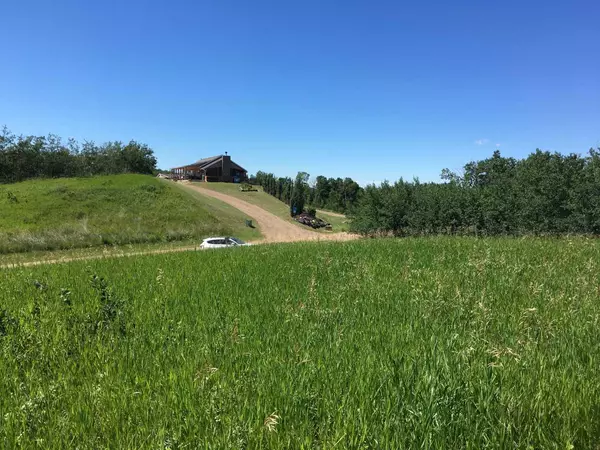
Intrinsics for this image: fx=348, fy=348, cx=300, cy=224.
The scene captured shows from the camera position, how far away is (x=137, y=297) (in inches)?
240

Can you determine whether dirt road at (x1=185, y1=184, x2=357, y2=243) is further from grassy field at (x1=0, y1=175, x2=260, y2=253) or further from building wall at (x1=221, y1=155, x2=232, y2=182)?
building wall at (x1=221, y1=155, x2=232, y2=182)

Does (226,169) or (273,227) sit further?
(226,169)

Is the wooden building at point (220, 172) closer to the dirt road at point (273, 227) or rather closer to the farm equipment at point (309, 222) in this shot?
the dirt road at point (273, 227)

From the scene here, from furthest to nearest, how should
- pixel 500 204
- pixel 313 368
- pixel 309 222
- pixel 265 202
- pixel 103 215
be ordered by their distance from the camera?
pixel 265 202
pixel 309 222
pixel 103 215
pixel 500 204
pixel 313 368

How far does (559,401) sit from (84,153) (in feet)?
274

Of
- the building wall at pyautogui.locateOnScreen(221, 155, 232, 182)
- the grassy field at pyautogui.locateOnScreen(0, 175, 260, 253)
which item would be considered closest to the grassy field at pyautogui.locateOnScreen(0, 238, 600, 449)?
the grassy field at pyautogui.locateOnScreen(0, 175, 260, 253)

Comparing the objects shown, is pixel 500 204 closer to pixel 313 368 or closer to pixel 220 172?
pixel 313 368

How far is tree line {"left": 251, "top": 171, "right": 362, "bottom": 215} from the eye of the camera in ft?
244

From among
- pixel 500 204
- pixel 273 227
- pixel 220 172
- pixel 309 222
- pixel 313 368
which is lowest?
pixel 313 368

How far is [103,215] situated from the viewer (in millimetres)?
38562

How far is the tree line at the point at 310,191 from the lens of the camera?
244 feet

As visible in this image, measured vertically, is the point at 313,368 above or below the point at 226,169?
below

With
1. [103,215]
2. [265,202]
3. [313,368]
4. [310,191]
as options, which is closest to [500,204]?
[313,368]

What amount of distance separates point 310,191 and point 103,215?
6674 cm
